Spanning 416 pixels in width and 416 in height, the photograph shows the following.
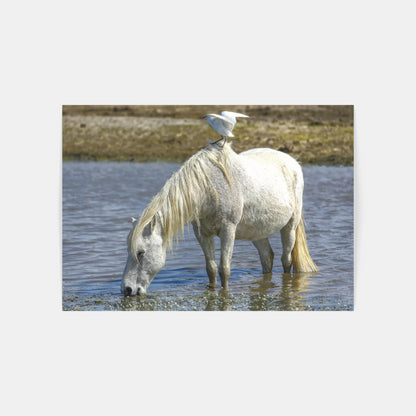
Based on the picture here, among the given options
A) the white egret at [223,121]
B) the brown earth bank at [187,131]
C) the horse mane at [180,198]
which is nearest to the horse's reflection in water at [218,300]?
the horse mane at [180,198]

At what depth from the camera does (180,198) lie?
755 centimetres

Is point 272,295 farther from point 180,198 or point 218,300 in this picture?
point 180,198

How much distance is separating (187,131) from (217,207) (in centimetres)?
355

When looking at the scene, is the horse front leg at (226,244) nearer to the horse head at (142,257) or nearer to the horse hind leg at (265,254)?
the horse head at (142,257)

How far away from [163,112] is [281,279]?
2.91 meters

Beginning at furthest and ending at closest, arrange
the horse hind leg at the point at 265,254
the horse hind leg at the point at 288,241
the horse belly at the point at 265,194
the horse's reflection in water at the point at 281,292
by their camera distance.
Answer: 1. the horse hind leg at the point at 265,254
2. the horse hind leg at the point at 288,241
3. the horse belly at the point at 265,194
4. the horse's reflection in water at the point at 281,292

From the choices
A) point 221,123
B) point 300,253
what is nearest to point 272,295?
point 300,253

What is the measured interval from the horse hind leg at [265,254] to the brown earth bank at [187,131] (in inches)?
73.9

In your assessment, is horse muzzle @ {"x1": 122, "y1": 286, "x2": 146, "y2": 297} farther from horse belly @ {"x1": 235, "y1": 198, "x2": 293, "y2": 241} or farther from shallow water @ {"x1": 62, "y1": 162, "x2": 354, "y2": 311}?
horse belly @ {"x1": 235, "y1": 198, "x2": 293, "y2": 241}

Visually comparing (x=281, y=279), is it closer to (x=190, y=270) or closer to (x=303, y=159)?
(x=190, y=270)

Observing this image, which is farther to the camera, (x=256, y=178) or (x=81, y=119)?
(x=81, y=119)

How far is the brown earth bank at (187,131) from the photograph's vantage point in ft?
30.7

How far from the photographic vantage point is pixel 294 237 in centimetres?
916

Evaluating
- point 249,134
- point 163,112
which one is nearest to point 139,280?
point 163,112
